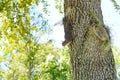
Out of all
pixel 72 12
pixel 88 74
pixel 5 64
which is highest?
pixel 72 12

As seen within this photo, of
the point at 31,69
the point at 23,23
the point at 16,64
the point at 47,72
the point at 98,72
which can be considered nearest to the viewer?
the point at 98,72

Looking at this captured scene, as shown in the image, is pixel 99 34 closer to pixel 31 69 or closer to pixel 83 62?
pixel 83 62

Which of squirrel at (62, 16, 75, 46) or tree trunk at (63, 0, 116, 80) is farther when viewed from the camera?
squirrel at (62, 16, 75, 46)

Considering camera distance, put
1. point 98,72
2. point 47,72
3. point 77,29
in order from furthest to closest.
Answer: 1. point 47,72
2. point 77,29
3. point 98,72

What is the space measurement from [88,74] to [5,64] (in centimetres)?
2358

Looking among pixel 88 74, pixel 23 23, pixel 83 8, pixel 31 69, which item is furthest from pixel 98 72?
pixel 31 69

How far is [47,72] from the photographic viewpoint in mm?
20188

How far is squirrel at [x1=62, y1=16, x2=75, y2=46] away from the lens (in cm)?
354

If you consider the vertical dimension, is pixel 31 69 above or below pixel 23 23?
below

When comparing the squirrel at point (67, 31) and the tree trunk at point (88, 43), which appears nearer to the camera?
the tree trunk at point (88, 43)

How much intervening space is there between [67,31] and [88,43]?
309 millimetres

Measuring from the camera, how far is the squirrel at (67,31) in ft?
11.6

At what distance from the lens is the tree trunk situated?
11.0ft

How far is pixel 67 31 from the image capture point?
363 centimetres
